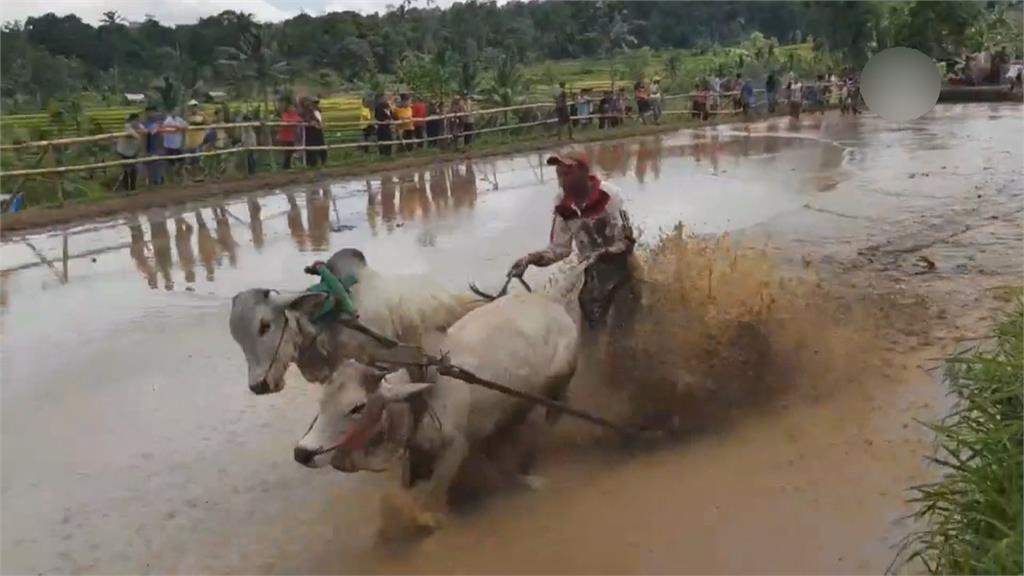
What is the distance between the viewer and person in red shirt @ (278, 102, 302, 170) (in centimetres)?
1967

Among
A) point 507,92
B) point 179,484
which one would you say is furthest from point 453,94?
point 179,484

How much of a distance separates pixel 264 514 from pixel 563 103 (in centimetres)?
2216

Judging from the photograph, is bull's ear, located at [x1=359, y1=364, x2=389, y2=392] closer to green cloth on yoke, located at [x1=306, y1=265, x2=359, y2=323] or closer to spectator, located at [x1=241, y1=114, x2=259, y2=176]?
green cloth on yoke, located at [x1=306, y1=265, x2=359, y2=323]

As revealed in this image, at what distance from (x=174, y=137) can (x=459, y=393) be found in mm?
13717

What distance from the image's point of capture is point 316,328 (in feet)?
16.8

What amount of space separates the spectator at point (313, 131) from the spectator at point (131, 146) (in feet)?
11.2

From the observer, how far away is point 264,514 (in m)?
5.67

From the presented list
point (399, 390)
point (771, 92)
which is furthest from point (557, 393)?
point (771, 92)

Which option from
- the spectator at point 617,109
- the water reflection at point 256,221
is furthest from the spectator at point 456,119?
the water reflection at point 256,221

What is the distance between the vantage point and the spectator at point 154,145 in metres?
17.2

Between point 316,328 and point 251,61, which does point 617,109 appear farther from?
point 316,328

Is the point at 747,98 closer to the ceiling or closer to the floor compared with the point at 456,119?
closer to the floor

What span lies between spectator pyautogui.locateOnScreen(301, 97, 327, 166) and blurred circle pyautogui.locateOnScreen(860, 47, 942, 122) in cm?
1723

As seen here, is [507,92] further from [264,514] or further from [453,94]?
[264,514]
